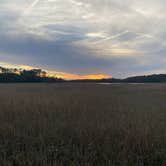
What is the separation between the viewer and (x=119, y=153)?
6.06 metres

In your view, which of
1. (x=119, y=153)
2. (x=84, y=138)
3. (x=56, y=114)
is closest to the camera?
(x=119, y=153)

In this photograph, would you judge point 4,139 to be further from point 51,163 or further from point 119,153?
point 119,153

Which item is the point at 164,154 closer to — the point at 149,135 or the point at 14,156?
the point at 149,135

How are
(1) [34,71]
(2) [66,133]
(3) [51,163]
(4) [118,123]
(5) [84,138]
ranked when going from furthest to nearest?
(1) [34,71]
(4) [118,123]
(2) [66,133]
(5) [84,138]
(3) [51,163]

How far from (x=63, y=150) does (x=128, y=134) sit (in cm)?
199

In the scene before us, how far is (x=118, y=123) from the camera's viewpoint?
A: 8.95m

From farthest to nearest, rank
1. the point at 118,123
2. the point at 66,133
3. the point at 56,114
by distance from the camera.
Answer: the point at 56,114 < the point at 118,123 < the point at 66,133

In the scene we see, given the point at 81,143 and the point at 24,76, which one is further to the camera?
the point at 24,76

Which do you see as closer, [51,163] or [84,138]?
[51,163]

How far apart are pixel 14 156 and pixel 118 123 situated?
4043 millimetres

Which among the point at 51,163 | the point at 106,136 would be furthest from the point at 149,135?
the point at 51,163

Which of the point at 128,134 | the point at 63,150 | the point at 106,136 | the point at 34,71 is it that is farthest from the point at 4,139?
the point at 34,71

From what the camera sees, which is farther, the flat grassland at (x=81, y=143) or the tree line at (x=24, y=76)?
the tree line at (x=24, y=76)

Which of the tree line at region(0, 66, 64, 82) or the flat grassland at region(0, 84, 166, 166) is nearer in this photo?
the flat grassland at region(0, 84, 166, 166)
